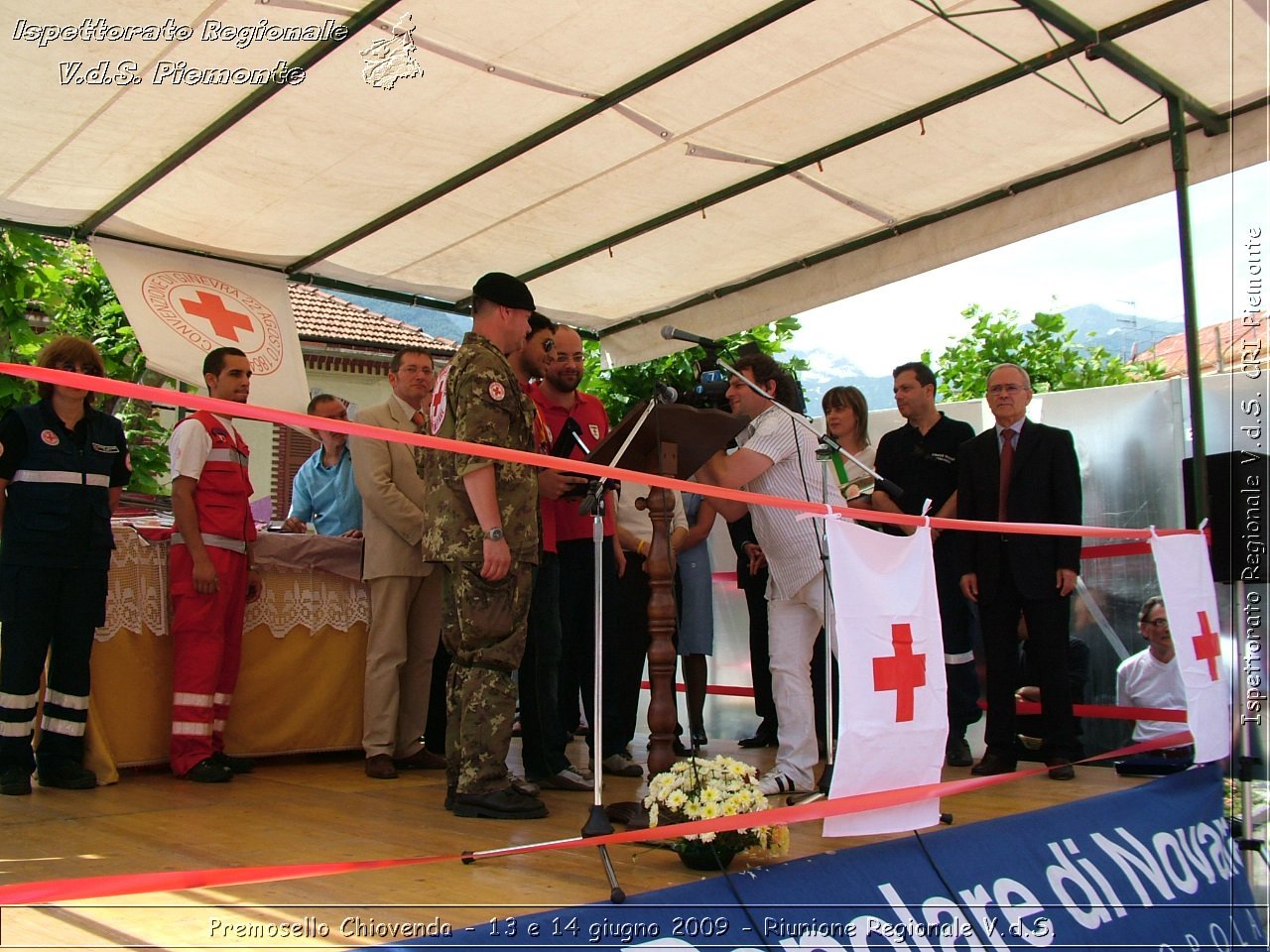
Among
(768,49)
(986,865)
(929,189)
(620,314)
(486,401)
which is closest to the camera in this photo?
(986,865)

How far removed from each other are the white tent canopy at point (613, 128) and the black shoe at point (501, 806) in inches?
120

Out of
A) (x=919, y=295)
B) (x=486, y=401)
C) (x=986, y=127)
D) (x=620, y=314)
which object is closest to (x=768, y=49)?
(x=986, y=127)

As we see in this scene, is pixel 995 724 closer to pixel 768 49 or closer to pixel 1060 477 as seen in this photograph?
pixel 1060 477

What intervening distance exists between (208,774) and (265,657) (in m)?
0.71

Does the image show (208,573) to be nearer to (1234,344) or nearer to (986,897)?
(986,897)

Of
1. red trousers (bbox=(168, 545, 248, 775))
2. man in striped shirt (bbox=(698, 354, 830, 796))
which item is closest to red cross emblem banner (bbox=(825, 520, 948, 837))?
man in striped shirt (bbox=(698, 354, 830, 796))

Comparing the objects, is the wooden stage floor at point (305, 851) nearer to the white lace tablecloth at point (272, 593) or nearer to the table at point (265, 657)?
the table at point (265, 657)

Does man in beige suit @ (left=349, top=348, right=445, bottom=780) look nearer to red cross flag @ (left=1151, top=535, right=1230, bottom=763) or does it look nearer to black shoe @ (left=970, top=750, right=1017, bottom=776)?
black shoe @ (left=970, top=750, right=1017, bottom=776)

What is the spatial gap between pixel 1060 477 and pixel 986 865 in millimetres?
2484

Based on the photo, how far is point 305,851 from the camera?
10.4 ft

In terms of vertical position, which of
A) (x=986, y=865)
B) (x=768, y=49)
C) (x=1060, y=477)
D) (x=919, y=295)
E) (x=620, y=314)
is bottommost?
(x=986, y=865)

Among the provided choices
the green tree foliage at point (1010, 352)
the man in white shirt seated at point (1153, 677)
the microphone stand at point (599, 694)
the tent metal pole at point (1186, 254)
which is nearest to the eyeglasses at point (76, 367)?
the microphone stand at point (599, 694)

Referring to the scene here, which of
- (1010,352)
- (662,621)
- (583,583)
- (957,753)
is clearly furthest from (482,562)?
(1010,352)

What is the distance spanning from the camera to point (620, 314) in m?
7.59
